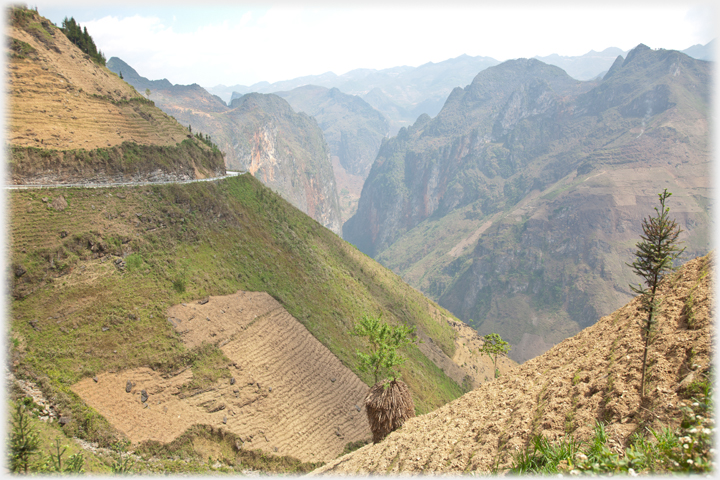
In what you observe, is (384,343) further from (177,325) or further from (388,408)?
(177,325)

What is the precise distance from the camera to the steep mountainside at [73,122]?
33.4 meters

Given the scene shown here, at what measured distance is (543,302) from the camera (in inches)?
5217

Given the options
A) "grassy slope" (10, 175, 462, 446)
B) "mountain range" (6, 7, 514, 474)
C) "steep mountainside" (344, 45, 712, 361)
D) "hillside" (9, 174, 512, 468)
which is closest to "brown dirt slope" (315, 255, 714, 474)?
"mountain range" (6, 7, 514, 474)

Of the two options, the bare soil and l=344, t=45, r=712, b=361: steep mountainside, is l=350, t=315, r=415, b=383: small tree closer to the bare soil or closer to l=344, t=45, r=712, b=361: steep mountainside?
the bare soil

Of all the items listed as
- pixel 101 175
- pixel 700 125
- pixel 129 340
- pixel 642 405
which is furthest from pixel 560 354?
pixel 700 125

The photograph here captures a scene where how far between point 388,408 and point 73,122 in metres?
41.1

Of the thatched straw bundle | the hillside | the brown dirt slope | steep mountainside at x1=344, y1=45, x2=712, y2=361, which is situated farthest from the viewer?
steep mountainside at x1=344, y1=45, x2=712, y2=361

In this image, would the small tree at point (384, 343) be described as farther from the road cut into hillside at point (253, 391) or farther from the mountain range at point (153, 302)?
the road cut into hillside at point (253, 391)

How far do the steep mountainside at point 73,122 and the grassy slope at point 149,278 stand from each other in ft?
11.1

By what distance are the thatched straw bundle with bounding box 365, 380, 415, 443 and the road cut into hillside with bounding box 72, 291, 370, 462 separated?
985cm

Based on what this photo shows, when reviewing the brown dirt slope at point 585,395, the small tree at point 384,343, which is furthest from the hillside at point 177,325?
the brown dirt slope at point 585,395

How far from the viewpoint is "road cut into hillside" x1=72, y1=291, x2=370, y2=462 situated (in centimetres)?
2366

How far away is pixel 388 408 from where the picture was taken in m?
21.0

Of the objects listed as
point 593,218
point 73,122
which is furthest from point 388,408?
point 593,218
